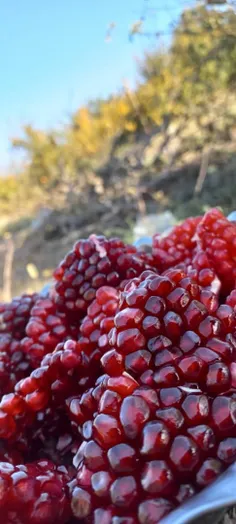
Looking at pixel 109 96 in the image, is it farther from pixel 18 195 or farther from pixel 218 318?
pixel 218 318

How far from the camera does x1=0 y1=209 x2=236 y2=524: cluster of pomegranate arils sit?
26 cm

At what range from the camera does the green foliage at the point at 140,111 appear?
329 cm

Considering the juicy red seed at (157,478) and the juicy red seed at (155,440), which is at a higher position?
the juicy red seed at (155,440)

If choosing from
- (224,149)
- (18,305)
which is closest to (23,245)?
(224,149)

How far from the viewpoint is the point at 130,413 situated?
276 millimetres

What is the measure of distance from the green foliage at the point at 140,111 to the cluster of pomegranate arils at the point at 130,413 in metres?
2.34

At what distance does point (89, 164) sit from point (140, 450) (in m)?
3.85

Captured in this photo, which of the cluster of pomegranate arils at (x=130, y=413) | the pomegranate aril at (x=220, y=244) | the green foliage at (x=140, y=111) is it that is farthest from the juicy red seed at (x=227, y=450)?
the green foliage at (x=140, y=111)

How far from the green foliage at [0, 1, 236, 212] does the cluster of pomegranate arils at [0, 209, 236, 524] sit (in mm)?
2335

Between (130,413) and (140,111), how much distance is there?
3.64m

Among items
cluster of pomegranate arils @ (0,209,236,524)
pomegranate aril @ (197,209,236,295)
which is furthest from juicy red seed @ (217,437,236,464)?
pomegranate aril @ (197,209,236,295)

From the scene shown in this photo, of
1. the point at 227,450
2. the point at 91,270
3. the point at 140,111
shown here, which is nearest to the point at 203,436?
the point at 227,450

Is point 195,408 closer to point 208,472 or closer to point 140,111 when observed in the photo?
point 208,472

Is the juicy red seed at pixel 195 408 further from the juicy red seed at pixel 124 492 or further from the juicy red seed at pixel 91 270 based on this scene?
the juicy red seed at pixel 91 270
